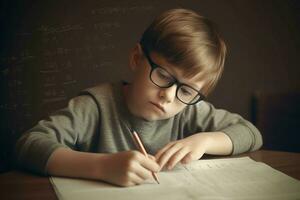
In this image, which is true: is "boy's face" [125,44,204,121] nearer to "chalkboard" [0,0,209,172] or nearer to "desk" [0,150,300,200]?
"desk" [0,150,300,200]

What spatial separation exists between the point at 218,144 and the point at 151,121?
225 mm

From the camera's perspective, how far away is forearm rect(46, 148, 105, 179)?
2.58 ft

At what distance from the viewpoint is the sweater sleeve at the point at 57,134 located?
838 millimetres

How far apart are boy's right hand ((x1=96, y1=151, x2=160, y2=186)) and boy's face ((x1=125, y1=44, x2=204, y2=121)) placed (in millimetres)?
230

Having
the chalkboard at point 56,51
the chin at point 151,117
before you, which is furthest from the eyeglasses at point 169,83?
the chalkboard at point 56,51

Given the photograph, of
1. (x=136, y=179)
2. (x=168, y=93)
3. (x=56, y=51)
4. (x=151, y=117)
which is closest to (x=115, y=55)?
(x=56, y=51)

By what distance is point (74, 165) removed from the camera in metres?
0.80

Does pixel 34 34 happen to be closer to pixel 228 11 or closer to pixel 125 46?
pixel 125 46

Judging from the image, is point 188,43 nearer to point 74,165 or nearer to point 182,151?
point 182,151

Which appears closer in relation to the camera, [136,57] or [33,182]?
[33,182]

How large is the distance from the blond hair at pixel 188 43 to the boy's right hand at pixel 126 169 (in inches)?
11.5

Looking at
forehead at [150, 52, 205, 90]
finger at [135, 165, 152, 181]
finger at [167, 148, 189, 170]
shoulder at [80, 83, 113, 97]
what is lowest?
finger at [167, 148, 189, 170]

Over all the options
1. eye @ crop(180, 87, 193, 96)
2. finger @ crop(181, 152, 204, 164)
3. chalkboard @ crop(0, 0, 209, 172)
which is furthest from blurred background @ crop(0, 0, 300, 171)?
finger @ crop(181, 152, 204, 164)

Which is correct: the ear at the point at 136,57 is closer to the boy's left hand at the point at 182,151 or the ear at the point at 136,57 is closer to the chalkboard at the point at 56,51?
the boy's left hand at the point at 182,151
